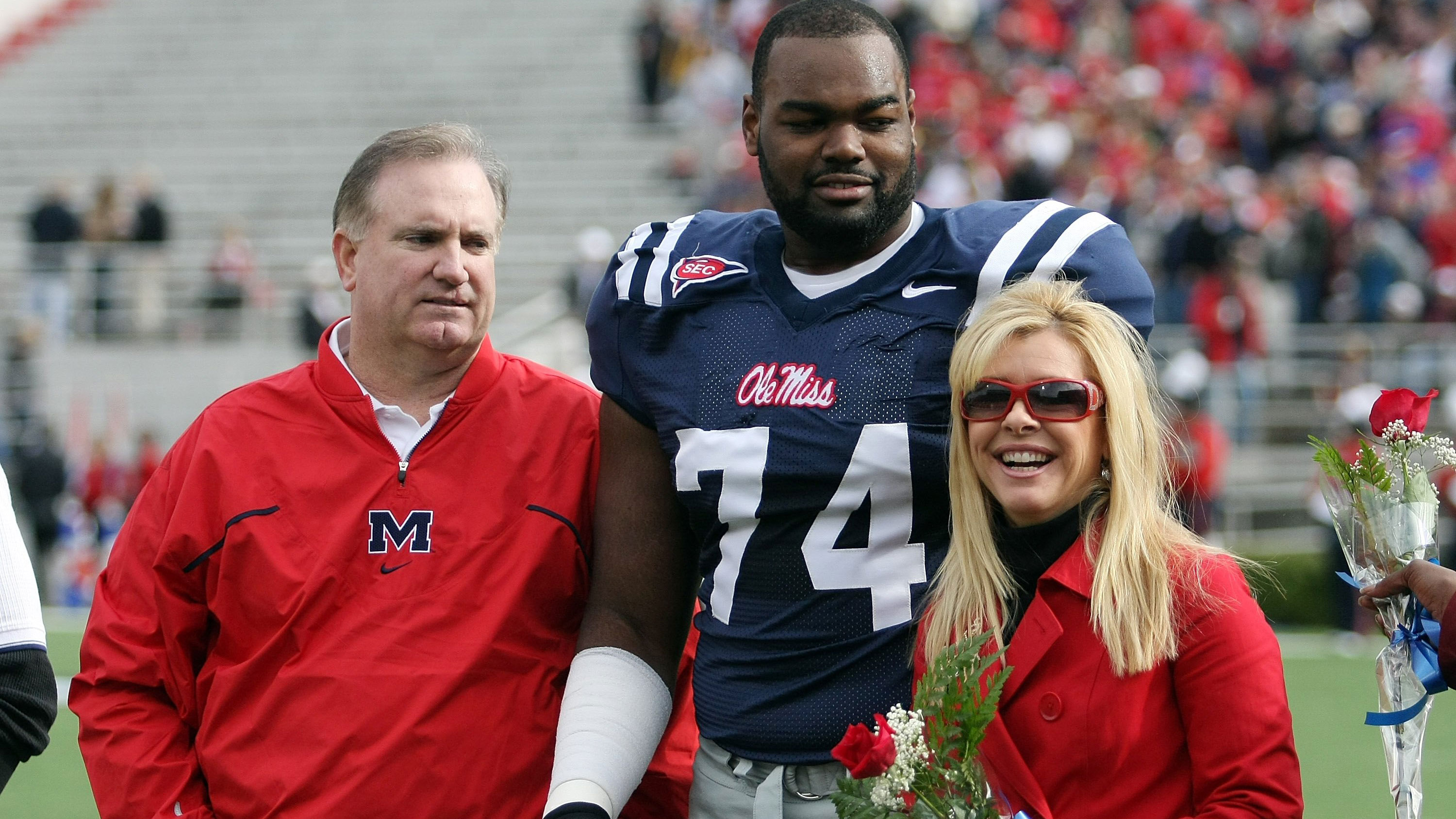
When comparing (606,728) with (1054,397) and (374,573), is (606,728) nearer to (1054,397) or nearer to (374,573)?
(374,573)

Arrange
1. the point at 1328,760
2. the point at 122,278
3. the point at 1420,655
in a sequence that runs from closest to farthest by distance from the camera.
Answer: the point at 1420,655, the point at 1328,760, the point at 122,278

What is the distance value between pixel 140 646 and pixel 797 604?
111cm

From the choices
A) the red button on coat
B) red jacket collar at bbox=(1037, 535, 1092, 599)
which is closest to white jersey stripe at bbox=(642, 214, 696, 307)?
red jacket collar at bbox=(1037, 535, 1092, 599)

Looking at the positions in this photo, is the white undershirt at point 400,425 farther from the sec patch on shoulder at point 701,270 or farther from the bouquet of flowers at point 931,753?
the bouquet of flowers at point 931,753

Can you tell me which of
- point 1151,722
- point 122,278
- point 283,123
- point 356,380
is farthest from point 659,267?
point 283,123

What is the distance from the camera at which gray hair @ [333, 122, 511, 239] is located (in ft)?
9.61

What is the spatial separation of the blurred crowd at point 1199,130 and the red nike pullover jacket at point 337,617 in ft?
29.9

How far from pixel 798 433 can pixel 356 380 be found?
31.9 inches

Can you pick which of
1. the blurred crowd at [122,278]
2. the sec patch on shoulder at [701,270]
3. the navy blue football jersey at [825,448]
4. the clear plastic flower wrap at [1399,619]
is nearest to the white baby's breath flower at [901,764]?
the navy blue football jersey at [825,448]

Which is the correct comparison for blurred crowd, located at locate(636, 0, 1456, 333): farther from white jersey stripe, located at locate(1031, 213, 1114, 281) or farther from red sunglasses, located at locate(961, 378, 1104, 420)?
red sunglasses, located at locate(961, 378, 1104, 420)

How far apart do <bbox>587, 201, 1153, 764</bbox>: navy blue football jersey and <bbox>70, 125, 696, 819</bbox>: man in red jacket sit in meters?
0.28

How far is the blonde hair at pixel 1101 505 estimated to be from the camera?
2357mm

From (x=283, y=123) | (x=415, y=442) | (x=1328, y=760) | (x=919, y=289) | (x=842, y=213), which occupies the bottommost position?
(x=1328, y=760)

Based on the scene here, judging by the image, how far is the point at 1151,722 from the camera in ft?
7.66
